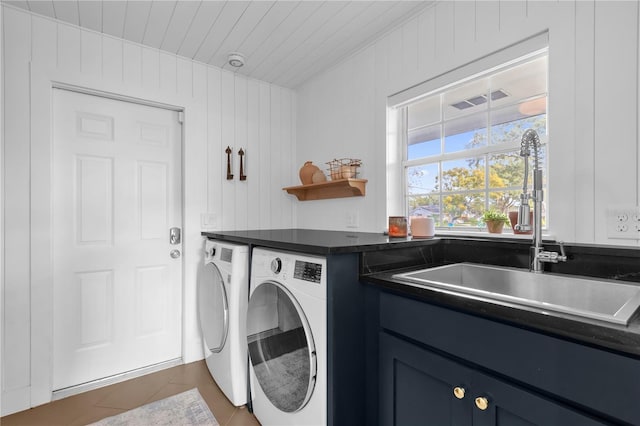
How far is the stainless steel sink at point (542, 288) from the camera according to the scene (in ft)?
2.77

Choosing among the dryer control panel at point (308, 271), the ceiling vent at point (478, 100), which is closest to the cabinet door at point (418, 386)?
the dryer control panel at point (308, 271)

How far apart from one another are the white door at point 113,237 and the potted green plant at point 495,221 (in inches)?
84.3

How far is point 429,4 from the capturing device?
1822 mm

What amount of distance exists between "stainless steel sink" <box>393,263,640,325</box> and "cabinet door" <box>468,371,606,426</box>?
221 millimetres

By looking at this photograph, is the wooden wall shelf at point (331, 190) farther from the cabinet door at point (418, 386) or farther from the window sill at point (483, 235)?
the cabinet door at point (418, 386)

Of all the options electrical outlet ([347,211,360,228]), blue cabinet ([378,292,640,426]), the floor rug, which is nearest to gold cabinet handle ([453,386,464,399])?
blue cabinet ([378,292,640,426])

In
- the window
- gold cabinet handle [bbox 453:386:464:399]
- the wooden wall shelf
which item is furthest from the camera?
the wooden wall shelf

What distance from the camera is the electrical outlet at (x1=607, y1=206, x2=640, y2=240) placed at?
118 centimetres

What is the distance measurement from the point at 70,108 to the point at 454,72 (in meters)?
2.43

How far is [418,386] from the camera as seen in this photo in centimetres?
107

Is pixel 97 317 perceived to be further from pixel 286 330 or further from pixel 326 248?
pixel 326 248

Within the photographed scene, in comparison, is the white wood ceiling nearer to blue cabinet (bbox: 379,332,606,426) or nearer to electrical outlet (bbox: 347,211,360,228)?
electrical outlet (bbox: 347,211,360,228)

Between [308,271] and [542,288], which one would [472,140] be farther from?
[308,271]

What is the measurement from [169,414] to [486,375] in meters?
1.71
